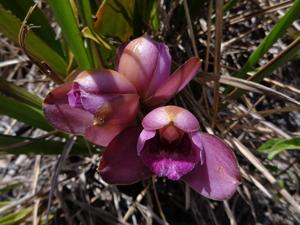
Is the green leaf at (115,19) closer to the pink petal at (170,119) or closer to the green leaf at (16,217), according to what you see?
the pink petal at (170,119)

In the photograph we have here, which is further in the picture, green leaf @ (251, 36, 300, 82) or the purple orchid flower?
green leaf @ (251, 36, 300, 82)

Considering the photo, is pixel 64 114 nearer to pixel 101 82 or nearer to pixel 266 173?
pixel 101 82

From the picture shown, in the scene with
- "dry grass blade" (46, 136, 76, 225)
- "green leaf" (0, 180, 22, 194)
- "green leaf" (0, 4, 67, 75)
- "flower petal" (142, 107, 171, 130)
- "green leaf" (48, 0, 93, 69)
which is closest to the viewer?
"flower petal" (142, 107, 171, 130)

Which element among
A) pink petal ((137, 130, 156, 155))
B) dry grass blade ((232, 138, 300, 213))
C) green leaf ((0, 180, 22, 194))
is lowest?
green leaf ((0, 180, 22, 194))

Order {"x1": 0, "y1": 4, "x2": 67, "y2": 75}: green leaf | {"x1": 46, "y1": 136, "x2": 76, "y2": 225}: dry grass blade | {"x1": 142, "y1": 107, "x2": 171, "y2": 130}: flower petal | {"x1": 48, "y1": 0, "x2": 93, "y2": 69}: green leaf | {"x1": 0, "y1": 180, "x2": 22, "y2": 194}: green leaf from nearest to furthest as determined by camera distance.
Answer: {"x1": 142, "y1": 107, "x2": 171, "y2": 130}: flower petal → {"x1": 48, "y1": 0, "x2": 93, "y2": 69}: green leaf → {"x1": 0, "y1": 4, "x2": 67, "y2": 75}: green leaf → {"x1": 46, "y1": 136, "x2": 76, "y2": 225}: dry grass blade → {"x1": 0, "y1": 180, "x2": 22, "y2": 194}: green leaf

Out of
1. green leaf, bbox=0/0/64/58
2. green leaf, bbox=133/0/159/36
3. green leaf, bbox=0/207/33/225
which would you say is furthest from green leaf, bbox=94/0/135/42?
green leaf, bbox=0/207/33/225

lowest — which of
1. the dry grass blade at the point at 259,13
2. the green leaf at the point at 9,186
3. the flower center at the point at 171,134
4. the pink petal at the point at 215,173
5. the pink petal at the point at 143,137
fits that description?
the green leaf at the point at 9,186

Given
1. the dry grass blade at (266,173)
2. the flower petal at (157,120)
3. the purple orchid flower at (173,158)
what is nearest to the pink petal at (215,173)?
the purple orchid flower at (173,158)

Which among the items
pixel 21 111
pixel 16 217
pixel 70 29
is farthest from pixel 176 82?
pixel 16 217

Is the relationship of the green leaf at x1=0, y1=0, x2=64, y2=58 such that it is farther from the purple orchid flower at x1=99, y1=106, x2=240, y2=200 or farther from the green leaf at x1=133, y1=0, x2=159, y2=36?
the purple orchid flower at x1=99, y1=106, x2=240, y2=200
